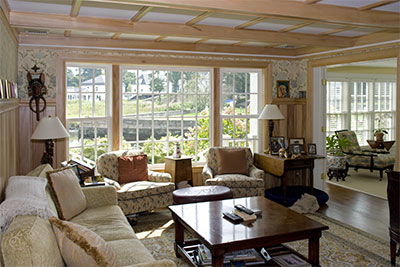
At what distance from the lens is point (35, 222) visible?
206 centimetres

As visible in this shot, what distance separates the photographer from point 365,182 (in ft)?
24.5

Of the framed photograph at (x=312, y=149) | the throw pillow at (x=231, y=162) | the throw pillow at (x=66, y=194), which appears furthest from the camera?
the framed photograph at (x=312, y=149)

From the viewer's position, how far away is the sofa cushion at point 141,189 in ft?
15.6

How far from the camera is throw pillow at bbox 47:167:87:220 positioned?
3.37 m

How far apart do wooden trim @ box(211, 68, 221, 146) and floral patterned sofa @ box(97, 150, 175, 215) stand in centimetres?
144

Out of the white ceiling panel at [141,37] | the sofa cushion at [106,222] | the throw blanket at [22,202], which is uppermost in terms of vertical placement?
the white ceiling panel at [141,37]

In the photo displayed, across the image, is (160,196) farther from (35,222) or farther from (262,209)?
(35,222)

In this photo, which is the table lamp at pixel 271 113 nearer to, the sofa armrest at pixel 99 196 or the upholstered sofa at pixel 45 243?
the sofa armrest at pixel 99 196

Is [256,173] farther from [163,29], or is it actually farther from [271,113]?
[163,29]

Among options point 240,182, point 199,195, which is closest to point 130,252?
point 199,195

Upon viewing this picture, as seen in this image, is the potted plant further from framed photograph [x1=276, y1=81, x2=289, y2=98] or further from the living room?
framed photograph [x1=276, y1=81, x2=289, y2=98]

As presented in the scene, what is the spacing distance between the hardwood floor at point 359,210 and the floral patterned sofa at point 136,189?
7.60 feet

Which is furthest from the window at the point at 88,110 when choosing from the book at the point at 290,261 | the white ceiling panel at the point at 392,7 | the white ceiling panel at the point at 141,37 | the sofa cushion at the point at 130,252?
the white ceiling panel at the point at 392,7

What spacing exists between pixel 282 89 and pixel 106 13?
3.67m
